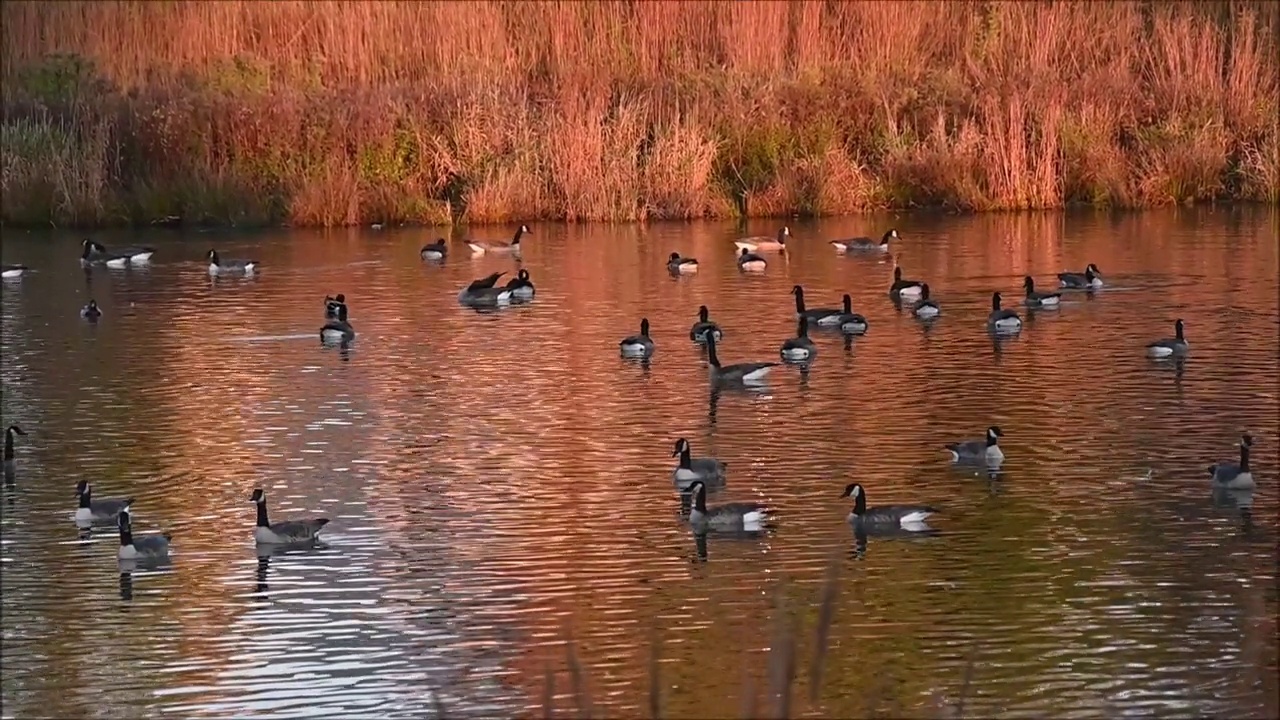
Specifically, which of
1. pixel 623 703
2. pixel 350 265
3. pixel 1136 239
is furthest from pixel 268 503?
pixel 1136 239

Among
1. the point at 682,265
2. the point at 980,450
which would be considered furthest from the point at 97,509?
the point at 682,265

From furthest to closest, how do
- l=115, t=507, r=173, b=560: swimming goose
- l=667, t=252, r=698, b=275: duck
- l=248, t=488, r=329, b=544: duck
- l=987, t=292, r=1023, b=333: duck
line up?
l=667, t=252, r=698, b=275: duck, l=987, t=292, r=1023, b=333: duck, l=248, t=488, r=329, b=544: duck, l=115, t=507, r=173, b=560: swimming goose

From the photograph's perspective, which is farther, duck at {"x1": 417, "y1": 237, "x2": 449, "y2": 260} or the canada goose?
duck at {"x1": 417, "y1": 237, "x2": 449, "y2": 260}

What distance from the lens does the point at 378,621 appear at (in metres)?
10.9

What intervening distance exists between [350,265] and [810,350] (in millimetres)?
8541

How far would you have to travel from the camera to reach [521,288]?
2280 centimetres

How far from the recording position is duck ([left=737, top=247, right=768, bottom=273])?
2461 centimetres

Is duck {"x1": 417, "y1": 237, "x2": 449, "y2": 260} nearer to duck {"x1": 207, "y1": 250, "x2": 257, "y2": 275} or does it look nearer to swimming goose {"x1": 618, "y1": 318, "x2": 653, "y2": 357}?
duck {"x1": 207, "y1": 250, "x2": 257, "y2": 275}

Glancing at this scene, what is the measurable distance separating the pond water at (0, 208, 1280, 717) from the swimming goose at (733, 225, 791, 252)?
113 cm

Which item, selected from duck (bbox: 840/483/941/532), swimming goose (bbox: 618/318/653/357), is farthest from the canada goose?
duck (bbox: 840/483/941/532)

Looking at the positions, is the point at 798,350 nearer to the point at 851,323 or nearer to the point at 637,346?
the point at 637,346

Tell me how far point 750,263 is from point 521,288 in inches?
121

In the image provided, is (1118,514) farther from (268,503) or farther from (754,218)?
(754,218)

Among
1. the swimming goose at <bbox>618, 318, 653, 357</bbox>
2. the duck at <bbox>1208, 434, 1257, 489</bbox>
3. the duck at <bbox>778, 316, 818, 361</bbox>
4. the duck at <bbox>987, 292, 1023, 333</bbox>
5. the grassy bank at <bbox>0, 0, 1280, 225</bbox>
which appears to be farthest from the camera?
the grassy bank at <bbox>0, 0, 1280, 225</bbox>
